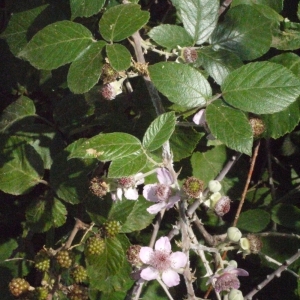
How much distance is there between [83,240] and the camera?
5.06 ft

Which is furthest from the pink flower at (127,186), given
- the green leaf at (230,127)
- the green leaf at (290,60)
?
the green leaf at (290,60)

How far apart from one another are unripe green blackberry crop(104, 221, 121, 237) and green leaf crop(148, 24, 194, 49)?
1.69 ft

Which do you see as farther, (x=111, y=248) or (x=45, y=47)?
(x=111, y=248)

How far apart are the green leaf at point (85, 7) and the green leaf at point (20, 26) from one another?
1.32ft

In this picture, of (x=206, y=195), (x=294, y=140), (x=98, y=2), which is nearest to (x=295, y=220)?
(x=294, y=140)

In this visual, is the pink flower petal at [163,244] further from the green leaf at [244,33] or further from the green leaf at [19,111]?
the green leaf at [19,111]

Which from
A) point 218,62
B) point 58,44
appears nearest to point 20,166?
point 58,44

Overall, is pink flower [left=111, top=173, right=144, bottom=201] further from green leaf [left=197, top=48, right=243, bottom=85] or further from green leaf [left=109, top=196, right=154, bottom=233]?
green leaf [left=197, top=48, right=243, bottom=85]

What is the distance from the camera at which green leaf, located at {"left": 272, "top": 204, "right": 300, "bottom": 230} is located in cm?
169

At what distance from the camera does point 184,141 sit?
1487mm

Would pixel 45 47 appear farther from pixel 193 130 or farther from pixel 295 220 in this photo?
pixel 295 220

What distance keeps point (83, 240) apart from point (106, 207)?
0.51 ft

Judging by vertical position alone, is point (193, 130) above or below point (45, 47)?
below

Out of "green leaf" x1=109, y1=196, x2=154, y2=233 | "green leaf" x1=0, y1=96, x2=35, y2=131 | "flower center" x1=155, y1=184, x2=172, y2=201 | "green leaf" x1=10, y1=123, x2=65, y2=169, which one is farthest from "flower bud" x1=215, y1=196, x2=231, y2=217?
"green leaf" x1=0, y1=96, x2=35, y2=131
